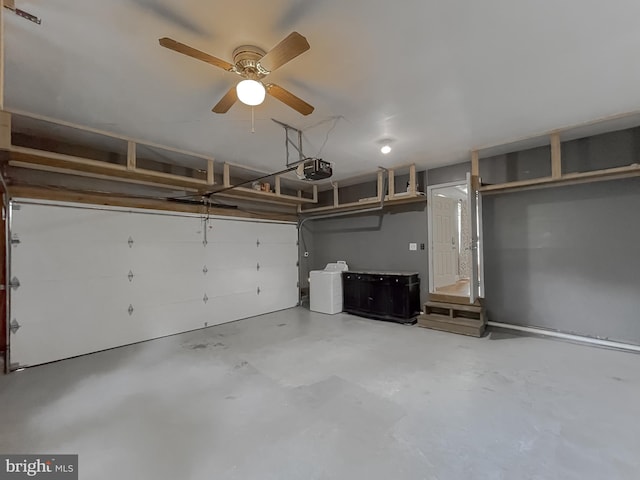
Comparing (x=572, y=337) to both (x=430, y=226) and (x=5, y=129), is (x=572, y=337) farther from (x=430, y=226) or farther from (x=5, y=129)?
(x=5, y=129)

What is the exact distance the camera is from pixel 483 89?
2.73 metres

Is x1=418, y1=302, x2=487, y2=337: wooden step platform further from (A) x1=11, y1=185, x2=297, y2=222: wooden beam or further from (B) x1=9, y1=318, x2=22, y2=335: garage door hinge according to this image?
(B) x1=9, y1=318, x2=22, y2=335: garage door hinge

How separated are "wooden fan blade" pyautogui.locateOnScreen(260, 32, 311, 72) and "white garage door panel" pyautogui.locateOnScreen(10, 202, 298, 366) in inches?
143

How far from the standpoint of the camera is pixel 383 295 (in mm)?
5484

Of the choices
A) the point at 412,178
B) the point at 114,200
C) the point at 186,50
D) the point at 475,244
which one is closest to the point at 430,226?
the point at 412,178

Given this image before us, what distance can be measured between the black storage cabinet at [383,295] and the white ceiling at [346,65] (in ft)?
8.69

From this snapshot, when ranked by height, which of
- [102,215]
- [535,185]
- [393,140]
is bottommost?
[102,215]

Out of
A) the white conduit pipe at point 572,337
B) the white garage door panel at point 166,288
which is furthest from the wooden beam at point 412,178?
the white garage door panel at point 166,288

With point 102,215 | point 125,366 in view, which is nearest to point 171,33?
point 102,215

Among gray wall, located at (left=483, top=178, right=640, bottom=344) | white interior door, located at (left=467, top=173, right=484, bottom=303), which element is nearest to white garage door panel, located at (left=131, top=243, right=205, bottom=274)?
white interior door, located at (left=467, top=173, right=484, bottom=303)

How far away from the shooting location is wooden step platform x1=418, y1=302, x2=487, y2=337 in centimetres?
439

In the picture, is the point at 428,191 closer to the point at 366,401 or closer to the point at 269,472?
the point at 366,401

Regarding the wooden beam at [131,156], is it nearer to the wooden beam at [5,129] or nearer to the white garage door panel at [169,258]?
the wooden beam at [5,129]

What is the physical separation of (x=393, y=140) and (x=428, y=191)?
5.33 feet
